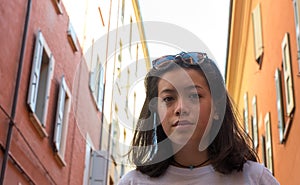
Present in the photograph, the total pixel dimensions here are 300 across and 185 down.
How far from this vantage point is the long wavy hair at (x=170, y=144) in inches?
104

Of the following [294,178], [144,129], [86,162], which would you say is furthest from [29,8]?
[144,129]

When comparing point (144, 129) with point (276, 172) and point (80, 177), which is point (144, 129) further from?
point (80, 177)

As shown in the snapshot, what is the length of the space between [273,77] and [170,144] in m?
11.8

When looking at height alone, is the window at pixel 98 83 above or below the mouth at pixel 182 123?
above

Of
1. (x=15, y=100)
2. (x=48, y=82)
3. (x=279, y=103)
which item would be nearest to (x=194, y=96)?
(x=15, y=100)

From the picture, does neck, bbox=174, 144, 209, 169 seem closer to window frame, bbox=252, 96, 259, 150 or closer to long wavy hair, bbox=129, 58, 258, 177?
long wavy hair, bbox=129, 58, 258, 177

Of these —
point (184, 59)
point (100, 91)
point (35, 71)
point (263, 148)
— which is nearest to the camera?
point (184, 59)

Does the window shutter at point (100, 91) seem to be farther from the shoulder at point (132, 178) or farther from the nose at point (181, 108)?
the nose at point (181, 108)

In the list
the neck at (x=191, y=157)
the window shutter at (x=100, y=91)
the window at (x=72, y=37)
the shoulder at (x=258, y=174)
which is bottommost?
the shoulder at (x=258, y=174)

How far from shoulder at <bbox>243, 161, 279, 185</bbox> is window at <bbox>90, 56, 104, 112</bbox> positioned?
13.9 meters

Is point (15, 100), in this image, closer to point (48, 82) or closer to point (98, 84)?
point (48, 82)

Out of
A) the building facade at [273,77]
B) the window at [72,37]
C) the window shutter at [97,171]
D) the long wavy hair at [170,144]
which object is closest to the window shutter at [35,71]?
the window at [72,37]

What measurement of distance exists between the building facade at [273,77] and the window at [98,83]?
13.2 ft

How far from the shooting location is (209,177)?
2564 millimetres
